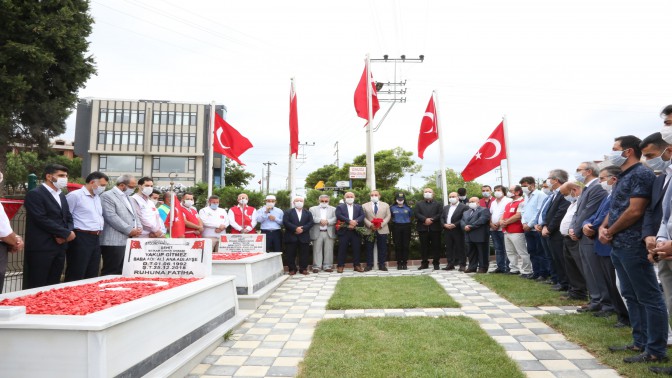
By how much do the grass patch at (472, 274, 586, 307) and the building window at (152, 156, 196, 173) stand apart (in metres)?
51.1

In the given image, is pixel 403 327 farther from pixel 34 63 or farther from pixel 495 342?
pixel 34 63

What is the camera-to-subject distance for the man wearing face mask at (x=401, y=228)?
1130 cm

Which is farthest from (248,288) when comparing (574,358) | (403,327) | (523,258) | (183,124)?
(183,124)

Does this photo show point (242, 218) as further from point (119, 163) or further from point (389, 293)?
point (119, 163)

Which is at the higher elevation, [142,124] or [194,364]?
[142,124]

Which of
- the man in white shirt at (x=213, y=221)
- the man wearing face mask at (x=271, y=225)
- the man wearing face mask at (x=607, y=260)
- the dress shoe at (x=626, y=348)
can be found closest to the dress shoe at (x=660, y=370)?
the dress shoe at (x=626, y=348)

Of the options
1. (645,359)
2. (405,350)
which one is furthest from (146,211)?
(645,359)

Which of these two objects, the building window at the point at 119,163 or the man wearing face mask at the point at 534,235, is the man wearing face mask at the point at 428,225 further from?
the building window at the point at 119,163

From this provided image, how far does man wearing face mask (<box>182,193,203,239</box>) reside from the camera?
30.4ft

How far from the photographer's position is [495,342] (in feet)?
14.6

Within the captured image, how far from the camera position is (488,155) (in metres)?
12.4

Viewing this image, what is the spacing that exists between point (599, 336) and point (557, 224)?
2930 millimetres

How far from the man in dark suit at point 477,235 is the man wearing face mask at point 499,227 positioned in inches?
6.3

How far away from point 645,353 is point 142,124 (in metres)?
58.7
